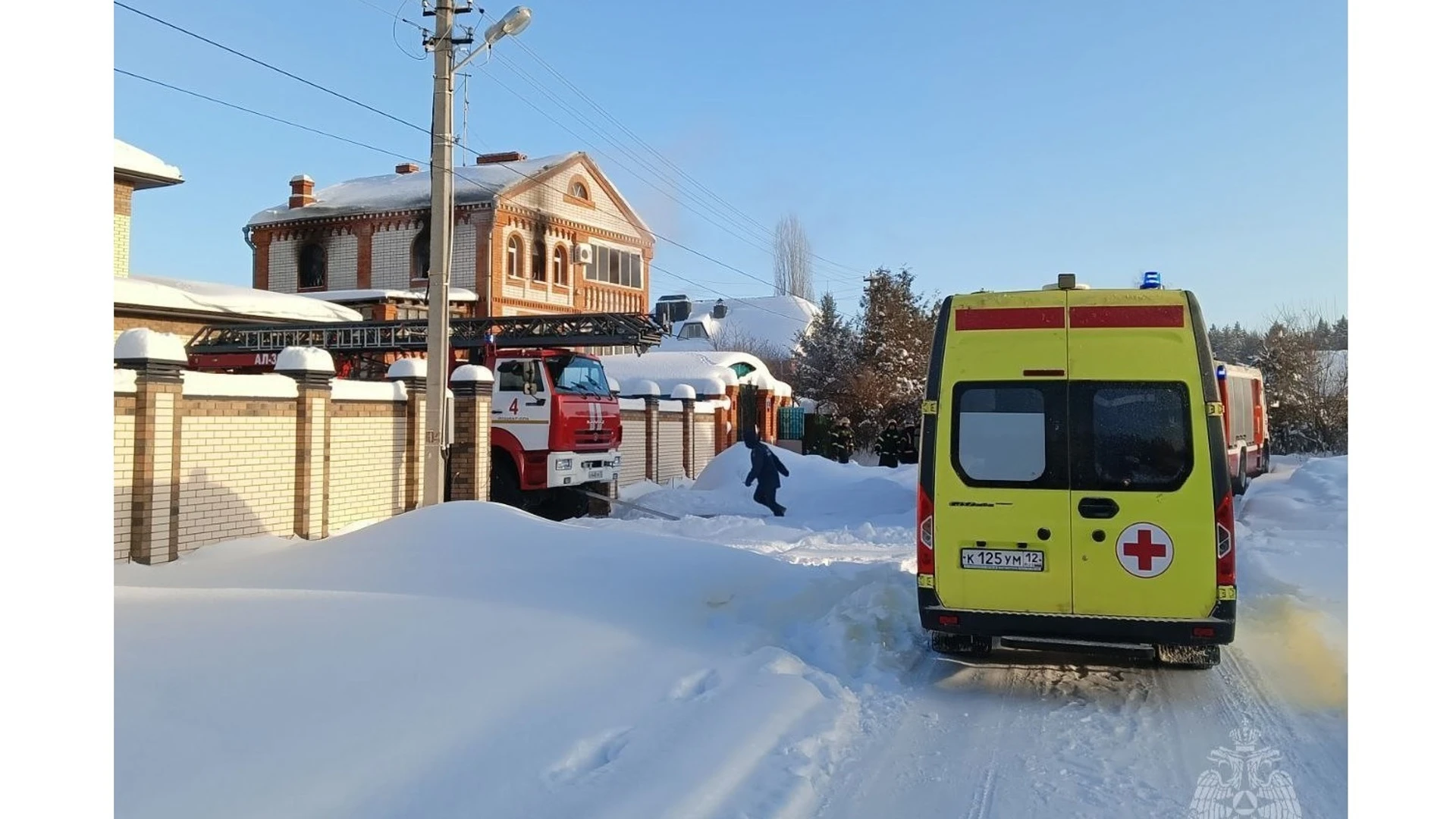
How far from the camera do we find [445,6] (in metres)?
14.1

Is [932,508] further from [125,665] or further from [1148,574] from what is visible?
[125,665]

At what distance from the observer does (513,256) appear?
3344cm

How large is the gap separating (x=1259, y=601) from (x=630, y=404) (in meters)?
16.1

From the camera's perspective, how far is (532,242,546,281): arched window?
34531mm

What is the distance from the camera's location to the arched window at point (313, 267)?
3497 centimetres

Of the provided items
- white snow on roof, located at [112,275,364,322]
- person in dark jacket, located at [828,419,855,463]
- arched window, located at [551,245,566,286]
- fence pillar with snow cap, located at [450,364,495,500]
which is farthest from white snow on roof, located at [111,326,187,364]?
person in dark jacket, located at [828,419,855,463]

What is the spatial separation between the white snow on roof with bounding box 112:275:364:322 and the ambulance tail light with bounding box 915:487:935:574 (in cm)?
1783

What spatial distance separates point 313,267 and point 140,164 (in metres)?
13.9

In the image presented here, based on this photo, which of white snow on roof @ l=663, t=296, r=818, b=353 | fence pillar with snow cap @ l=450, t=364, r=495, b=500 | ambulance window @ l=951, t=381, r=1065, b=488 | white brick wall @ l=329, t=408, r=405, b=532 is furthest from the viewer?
white snow on roof @ l=663, t=296, r=818, b=353

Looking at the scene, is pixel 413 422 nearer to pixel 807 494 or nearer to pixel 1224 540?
pixel 807 494

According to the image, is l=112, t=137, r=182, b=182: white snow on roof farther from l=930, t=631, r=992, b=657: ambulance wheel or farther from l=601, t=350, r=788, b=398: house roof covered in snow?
l=930, t=631, r=992, b=657: ambulance wheel

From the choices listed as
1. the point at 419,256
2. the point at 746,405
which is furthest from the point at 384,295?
the point at 746,405

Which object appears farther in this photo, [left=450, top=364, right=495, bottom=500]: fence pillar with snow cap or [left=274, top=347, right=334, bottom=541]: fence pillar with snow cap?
[left=450, top=364, right=495, bottom=500]: fence pillar with snow cap
